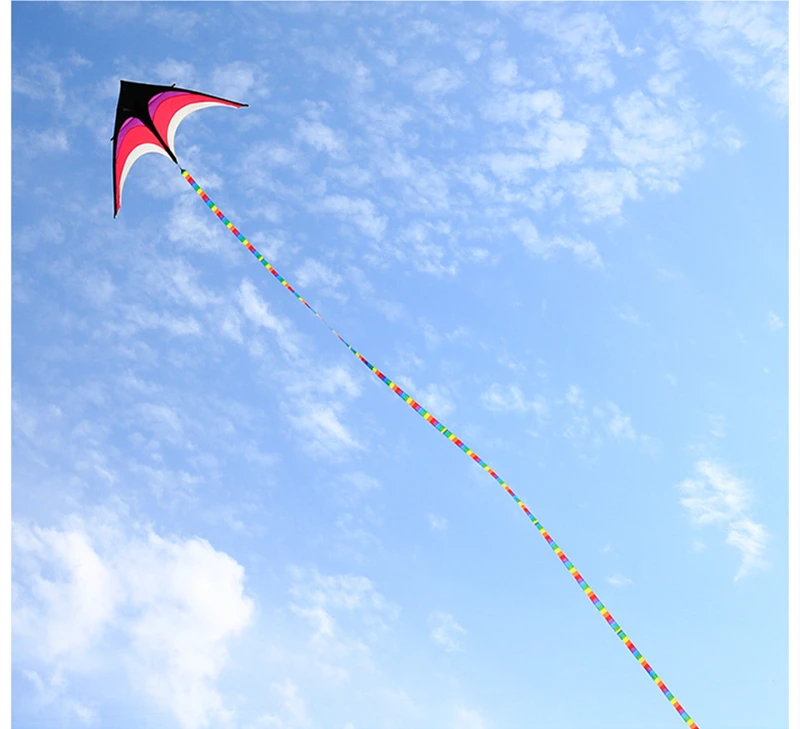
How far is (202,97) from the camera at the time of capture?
Answer: 10.5 metres

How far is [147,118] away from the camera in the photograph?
34.3 ft

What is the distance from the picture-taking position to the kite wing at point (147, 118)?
10172 mm

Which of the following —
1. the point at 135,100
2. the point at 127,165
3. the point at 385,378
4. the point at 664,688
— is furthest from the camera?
the point at 127,165

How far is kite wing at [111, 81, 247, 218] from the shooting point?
10172 millimetres

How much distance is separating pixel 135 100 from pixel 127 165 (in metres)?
1.31
